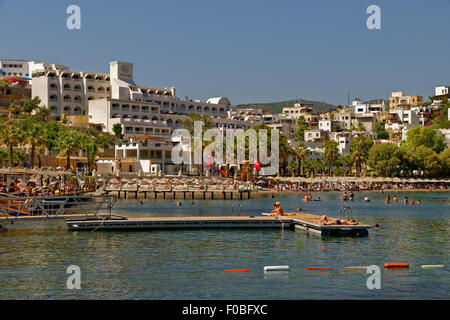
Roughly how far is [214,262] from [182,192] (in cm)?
5542

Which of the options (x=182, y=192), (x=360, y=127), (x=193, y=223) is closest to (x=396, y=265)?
(x=193, y=223)

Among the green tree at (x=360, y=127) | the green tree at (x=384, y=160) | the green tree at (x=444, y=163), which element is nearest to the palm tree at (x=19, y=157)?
the green tree at (x=384, y=160)

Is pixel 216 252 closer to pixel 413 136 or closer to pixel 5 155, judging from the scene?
pixel 5 155

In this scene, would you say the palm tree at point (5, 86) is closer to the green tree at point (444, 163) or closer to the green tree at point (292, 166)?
the green tree at point (292, 166)

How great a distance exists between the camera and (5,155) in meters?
90.1

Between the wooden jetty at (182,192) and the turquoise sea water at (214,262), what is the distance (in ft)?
138

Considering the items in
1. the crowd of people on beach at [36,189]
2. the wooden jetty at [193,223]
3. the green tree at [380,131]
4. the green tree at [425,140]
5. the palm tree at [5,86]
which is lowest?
the wooden jetty at [193,223]

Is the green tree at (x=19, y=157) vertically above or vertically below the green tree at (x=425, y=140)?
below

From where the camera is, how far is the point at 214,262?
30062mm

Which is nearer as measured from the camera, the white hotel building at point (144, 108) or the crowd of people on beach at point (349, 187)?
the crowd of people on beach at point (349, 187)

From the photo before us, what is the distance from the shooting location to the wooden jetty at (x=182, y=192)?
84.4 metres

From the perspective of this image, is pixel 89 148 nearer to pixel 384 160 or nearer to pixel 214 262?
pixel 384 160

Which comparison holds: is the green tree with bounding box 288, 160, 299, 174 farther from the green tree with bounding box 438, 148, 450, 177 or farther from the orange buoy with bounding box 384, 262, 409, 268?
the orange buoy with bounding box 384, 262, 409, 268

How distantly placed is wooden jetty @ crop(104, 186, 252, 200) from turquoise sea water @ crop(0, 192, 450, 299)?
4221 cm
